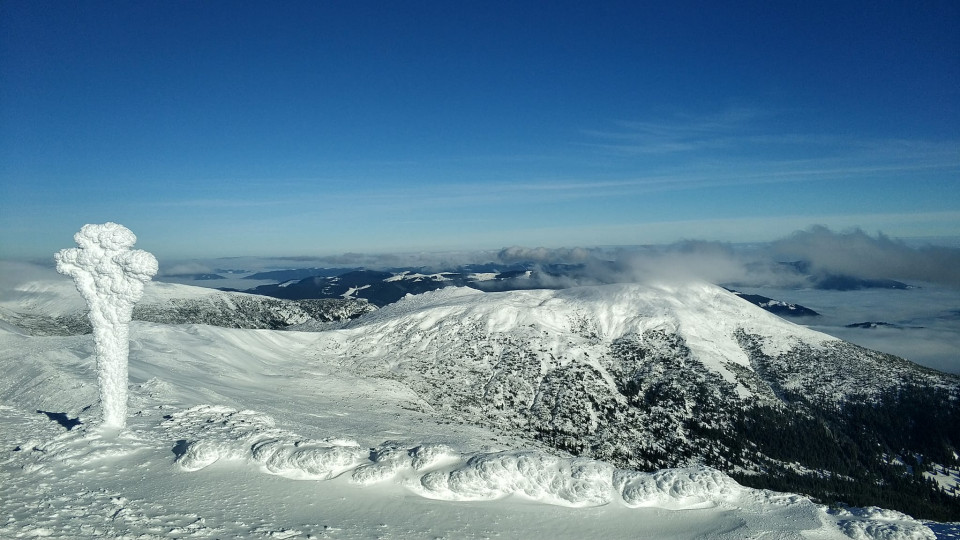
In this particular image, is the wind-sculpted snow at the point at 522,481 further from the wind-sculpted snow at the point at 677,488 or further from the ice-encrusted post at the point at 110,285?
the ice-encrusted post at the point at 110,285

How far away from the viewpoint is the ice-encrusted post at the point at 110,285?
80.4 feet

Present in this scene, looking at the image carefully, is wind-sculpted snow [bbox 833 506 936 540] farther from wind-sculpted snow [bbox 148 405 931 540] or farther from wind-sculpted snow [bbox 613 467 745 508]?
wind-sculpted snow [bbox 613 467 745 508]

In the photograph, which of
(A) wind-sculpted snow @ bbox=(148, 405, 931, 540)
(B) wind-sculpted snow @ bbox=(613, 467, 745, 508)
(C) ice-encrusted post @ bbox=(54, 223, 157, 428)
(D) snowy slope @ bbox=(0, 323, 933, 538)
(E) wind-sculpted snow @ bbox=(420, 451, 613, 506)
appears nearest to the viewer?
(D) snowy slope @ bbox=(0, 323, 933, 538)

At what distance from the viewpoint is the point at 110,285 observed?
1001 inches

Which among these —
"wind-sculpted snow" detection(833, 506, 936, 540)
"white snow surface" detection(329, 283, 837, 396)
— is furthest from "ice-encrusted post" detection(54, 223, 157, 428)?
"white snow surface" detection(329, 283, 837, 396)

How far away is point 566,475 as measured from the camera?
2536 cm

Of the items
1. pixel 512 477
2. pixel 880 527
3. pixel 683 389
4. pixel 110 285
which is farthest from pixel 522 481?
pixel 683 389

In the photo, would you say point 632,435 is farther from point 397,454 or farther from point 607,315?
point 397,454

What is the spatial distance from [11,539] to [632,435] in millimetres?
108135

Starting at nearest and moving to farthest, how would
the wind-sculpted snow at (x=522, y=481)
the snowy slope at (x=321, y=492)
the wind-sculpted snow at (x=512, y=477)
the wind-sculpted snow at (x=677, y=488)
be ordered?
1. the snowy slope at (x=321, y=492)
2. the wind-sculpted snow at (x=512, y=477)
3. the wind-sculpted snow at (x=522, y=481)
4. the wind-sculpted snow at (x=677, y=488)

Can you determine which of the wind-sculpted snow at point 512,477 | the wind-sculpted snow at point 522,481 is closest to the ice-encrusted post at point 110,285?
the wind-sculpted snow at point 512,477

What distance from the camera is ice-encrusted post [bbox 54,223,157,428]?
24516 millimetres

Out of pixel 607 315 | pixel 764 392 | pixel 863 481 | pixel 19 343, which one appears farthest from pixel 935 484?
pixel 19 343

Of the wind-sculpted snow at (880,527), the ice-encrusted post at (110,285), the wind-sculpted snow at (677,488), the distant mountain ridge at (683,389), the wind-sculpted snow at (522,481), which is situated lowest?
the distant mountain ridge at (683,389)
